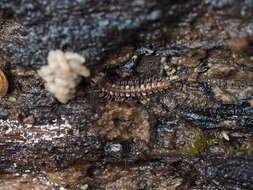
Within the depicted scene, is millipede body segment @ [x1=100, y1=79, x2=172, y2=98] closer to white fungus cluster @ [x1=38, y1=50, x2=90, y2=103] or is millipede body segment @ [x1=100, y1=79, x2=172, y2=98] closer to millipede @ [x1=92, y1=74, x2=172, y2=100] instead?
millipede @ [x1=92, y1=74, x2=172, y2=100]

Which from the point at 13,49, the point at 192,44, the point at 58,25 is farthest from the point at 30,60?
the point at 192,44

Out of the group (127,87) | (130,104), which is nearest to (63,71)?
(127,87)

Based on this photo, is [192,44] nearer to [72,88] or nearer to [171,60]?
[171,60]

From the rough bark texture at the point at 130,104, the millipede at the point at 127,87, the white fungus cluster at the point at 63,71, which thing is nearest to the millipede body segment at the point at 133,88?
the millipede at the point at 127,87

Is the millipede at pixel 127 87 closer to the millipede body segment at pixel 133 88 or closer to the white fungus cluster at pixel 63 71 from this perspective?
the millipede body segment at pixel 133 88

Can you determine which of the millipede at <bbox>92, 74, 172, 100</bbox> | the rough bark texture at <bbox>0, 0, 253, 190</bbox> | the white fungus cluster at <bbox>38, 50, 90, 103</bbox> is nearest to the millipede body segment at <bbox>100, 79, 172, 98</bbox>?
the millipede at <bbox>92, 74, 172, 100</bbox>

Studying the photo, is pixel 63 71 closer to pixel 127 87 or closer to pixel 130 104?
pixel 127 87
